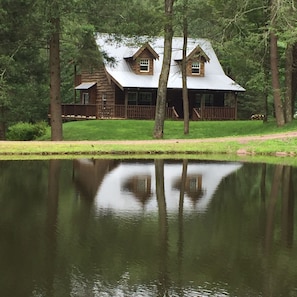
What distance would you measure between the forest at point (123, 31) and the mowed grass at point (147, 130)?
2.30 meters

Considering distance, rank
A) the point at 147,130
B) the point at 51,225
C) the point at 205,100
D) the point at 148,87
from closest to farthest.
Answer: the point at 51,225
the point at 147,130
the point at 148,87
the point at 205,100

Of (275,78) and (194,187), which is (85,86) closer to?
(275,78)

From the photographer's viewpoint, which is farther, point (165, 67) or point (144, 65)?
point (144, 65)

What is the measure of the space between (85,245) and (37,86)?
1204 inches

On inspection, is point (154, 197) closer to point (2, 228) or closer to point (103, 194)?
point (103, 194)

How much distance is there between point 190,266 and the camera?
641cm

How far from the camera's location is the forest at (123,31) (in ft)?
82.6

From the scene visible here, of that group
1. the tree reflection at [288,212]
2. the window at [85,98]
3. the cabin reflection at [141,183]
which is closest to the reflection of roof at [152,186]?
the cabin reflection at [141,183]

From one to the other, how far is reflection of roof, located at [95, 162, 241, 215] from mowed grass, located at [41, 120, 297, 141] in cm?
1305

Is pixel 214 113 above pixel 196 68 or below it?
below

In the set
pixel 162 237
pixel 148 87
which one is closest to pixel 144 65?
pixel 148 87

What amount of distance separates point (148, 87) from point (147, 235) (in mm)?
32830

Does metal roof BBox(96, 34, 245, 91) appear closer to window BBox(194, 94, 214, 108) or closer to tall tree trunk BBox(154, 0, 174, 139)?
window BBox(194, 94, 214, 108)

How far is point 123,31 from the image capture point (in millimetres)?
26062
